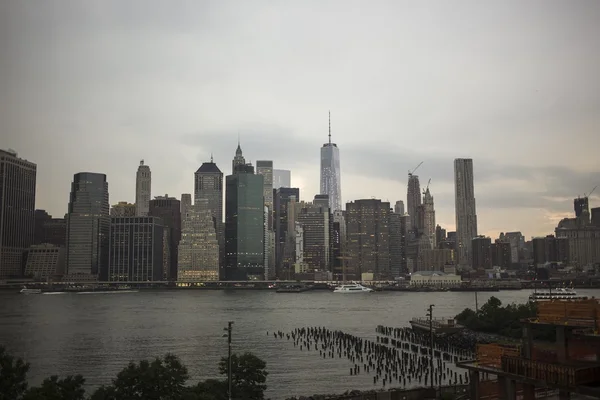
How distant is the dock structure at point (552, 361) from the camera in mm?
14562

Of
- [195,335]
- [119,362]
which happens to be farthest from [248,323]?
[119,362]

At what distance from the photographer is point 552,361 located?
16609 millimetres

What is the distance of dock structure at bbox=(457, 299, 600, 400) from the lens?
1456cm

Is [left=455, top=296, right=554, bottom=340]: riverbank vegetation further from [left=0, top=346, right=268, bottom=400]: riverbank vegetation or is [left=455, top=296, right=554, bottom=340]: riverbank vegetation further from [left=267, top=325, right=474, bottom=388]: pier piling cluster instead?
[left=0, top=346, right=268, bottom=400]: riverbank vegetation

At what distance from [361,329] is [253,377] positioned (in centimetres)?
5698

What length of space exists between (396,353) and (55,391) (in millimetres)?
43361

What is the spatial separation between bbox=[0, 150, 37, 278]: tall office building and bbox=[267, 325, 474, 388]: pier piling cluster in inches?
1671

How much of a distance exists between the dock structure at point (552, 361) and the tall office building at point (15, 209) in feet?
220

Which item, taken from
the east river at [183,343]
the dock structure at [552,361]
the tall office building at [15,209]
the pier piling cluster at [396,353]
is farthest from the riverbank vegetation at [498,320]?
the tall office building at [15,209]

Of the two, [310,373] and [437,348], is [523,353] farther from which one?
[437,348]

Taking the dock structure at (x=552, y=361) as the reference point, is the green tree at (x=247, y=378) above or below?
below

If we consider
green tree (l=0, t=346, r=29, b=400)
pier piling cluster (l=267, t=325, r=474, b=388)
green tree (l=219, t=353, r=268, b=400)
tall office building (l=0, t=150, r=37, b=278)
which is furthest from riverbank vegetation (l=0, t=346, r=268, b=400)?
tall office building (l=0, t=150, r=37, b=278)

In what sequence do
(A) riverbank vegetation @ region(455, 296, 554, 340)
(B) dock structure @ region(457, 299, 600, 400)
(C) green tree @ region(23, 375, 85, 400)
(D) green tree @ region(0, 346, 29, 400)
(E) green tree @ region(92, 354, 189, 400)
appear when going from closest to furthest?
(B) dock structure @ region(457, 299, 600, 400)
(C) green tree @ region(23, 375, 85, 400)
(D) green tree @ region(0, 346, 29, 400)
(E) green tree @ region(92, 354, 189, 400)
(A) riverbank vegetation @ region(455, 296, 554, 340)

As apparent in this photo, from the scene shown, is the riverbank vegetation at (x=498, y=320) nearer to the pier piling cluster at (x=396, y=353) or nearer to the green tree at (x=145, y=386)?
the pier piling cluster at (x=396, y=353)
